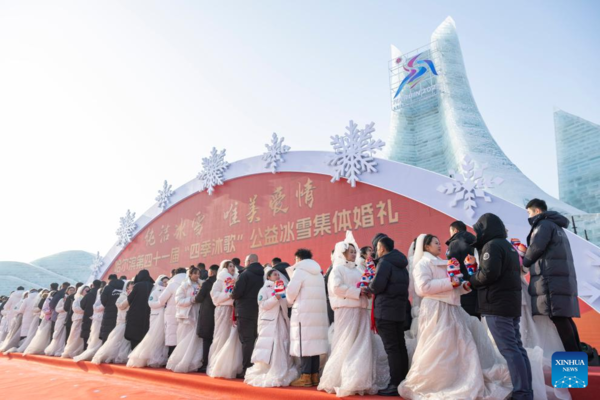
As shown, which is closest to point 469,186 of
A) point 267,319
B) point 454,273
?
point 454,273

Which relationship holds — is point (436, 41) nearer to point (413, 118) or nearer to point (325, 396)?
point (413, 118)

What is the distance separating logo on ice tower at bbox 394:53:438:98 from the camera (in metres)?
16.3

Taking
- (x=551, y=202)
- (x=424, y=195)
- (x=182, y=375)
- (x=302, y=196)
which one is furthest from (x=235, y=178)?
(x=551, y=202)

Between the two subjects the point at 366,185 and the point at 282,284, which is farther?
the point at 366,185

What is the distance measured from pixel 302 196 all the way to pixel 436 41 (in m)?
11.2

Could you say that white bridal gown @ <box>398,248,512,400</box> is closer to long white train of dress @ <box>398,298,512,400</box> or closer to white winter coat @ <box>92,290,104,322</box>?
long white train of dress @ <box>398,298,512,400</box>

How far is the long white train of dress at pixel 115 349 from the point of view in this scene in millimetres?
6422

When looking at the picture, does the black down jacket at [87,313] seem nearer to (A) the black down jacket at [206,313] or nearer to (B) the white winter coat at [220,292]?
(A) the black down jacket at [206,313]

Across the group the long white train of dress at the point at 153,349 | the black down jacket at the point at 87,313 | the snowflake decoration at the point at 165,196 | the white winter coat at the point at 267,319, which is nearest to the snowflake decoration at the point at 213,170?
the snowflake decoration at the point at 165,196

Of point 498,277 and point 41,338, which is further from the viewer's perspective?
point 41,338

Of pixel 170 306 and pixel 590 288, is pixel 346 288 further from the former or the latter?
pixel 590 288

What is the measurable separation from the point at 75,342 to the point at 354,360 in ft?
21.6

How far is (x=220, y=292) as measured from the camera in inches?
201

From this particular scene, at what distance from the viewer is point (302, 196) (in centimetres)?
927
